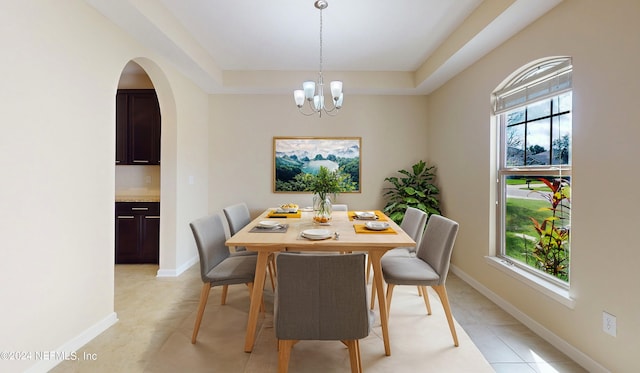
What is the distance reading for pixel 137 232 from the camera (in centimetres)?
387

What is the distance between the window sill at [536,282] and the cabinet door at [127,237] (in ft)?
13.7

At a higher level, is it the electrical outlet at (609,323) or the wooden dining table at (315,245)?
the wooden dining table at (315,245)

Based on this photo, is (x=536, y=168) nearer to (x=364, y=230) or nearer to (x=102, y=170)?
(x=364, y=230)

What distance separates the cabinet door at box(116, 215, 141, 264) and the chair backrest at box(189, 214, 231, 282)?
6.45 ft

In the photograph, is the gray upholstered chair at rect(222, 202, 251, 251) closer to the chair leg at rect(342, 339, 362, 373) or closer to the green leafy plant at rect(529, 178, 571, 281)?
the chair leg at rect(342, 339, 362, 373)

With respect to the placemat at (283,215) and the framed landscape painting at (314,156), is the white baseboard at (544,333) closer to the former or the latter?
the placemat at (283,215)

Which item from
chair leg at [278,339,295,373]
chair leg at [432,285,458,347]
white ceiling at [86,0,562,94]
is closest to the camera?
chair leg at [278,339,295,373]

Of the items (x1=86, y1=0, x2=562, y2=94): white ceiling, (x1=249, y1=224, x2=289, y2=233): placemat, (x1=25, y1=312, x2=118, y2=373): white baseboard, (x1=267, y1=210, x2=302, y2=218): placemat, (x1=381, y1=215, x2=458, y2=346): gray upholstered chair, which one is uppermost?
(x1=86, y1=0, x2=562, y2=94): white ceiling

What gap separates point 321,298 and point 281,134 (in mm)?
3428

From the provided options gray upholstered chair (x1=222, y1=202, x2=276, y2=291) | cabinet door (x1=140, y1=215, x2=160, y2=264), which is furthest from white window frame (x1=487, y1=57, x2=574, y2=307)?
cabinet door (x1=140, y1=215, x2=160, y2=264)

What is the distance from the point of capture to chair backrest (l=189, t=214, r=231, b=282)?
2.20m

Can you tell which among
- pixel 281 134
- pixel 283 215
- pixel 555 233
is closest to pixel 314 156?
pixel 281 134

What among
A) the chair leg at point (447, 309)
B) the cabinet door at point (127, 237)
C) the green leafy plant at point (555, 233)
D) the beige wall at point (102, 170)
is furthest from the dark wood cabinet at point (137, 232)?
the green leafy plant at point (555, 233)

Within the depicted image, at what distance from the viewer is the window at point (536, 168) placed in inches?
88.0
